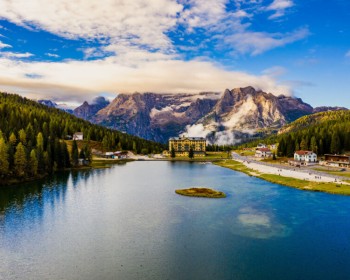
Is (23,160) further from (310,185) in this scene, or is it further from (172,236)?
(310,185)

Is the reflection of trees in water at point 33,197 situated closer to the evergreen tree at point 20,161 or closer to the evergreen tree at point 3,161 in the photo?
the evergreen tree at point 20,161

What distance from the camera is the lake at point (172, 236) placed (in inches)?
1805

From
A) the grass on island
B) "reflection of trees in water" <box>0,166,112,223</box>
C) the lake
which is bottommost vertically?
the lake

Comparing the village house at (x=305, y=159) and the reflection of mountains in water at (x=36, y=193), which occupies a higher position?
the village house at (x=305, y=159)

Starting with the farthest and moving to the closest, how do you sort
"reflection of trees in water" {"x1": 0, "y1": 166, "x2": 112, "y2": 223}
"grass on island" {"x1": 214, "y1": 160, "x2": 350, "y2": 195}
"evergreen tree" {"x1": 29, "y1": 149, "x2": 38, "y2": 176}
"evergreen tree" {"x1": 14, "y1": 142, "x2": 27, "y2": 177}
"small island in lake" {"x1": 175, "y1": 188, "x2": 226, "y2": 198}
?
"evergreen tree" {"x1": 29, "y1": 149, "x2": 38, "y2": 176}, "evergreen tree" {"x1": 14, "y1": 142, "x2": 27, "y2": 177}, "grass on island" {"x1": 214, "y1": 160, "x2": 350, "y2": 195}, "small island in lake" {"x1": 175, "y1": 188, "x2": 226, "y2": 198}, "reflection of trees in water" {"x1": 0, "y1": 166, "x2": 112, "y2": 223}

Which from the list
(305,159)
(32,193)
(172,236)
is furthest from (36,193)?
(305,159)

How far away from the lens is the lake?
4584 centimetres

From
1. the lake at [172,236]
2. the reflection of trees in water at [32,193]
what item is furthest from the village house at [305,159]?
the reflection of trees in water at [32,193]

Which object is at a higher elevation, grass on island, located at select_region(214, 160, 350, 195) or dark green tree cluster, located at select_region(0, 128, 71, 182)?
dark green tree cluster, located at select_region(0, 128, 71, 182)

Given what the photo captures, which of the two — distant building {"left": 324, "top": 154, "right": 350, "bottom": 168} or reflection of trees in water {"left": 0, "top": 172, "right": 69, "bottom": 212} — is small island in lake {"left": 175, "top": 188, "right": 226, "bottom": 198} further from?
distant building {"left": 324, "top": 154, "right": 350, "bottom": 168}

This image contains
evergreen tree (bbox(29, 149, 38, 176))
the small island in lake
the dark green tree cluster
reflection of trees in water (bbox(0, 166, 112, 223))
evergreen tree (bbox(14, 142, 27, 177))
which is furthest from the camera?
evergreen tree (bbox(29, 149, 38, 176))

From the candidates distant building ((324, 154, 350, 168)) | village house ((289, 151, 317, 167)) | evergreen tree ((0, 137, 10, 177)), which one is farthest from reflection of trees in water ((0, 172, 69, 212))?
distant building ((324, 154, 350, 168))

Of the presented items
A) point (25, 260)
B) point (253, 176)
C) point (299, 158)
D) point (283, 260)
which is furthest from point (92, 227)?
point (299, 158)

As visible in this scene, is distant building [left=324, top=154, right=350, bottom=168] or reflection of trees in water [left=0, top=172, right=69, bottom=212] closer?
reflection of trees in water [left=0, top=172, right=69, bottom=212]
